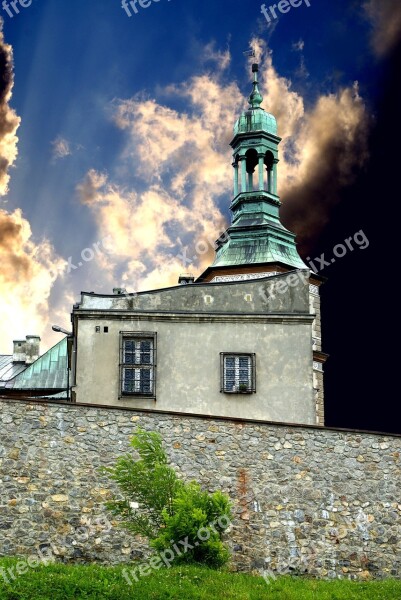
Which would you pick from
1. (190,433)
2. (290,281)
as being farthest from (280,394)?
(190,433)

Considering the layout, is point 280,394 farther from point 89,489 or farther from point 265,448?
point 89,489

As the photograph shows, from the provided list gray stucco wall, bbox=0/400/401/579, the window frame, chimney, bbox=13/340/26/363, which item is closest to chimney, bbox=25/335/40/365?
chimney, bbox=13/340/26/363

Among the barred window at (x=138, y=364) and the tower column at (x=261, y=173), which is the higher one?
the tower column at (x=261, y=173)

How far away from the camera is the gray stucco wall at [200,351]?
1216 inches

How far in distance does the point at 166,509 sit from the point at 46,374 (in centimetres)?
2791

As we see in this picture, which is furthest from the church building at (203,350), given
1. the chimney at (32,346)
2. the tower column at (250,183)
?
the chimney at (32,346)

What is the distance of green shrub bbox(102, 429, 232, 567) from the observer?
22391 mm

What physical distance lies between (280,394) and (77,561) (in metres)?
9.70

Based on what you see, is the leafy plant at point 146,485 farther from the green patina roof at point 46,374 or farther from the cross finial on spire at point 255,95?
the cross finial on spire at point 255,95

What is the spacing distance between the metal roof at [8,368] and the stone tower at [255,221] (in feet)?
35.3

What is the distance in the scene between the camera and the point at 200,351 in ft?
103

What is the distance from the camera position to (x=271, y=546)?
2498cm

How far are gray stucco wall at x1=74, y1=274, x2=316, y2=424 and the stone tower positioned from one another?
69.1 feet

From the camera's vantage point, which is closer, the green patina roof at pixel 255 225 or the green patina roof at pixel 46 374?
the green patina roof at pixel 46 374
